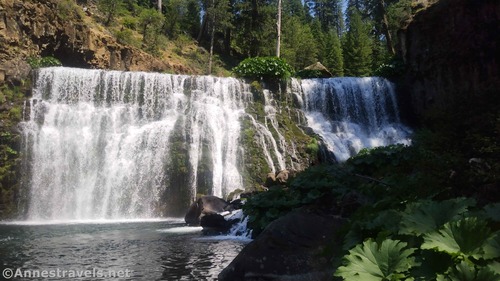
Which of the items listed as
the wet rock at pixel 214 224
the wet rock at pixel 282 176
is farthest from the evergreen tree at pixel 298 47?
the wet rock at pixel 214 224

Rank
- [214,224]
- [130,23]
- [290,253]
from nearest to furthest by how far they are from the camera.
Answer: [290,253], [214,224], [130,23]

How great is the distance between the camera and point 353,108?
24844 mm

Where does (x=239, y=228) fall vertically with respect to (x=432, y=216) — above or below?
below

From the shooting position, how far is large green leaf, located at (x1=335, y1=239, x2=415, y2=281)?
9.34 feet

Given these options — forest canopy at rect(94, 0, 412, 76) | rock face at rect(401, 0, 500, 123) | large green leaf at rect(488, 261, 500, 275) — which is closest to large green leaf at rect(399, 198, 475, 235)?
large green leaf at rect(488, 261, 500, 275)

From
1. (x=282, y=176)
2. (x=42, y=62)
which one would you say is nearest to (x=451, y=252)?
(x=282, y=176)

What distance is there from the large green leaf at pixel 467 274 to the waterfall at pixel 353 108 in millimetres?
20533

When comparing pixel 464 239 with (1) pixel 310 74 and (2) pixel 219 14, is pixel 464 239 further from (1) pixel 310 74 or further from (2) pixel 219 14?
(2) pixel 219 14

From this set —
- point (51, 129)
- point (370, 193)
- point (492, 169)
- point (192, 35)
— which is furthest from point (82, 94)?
point (192, 35)

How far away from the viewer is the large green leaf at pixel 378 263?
2.85 m

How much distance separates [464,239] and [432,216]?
0.37 m

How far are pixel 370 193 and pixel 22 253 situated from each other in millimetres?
7123

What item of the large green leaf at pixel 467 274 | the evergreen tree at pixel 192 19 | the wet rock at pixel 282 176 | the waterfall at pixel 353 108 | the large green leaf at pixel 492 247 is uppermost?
the evergreen tree at pixel 192 19

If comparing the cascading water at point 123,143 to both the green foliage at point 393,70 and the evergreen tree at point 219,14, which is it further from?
the evergreen tree at point 219,14
